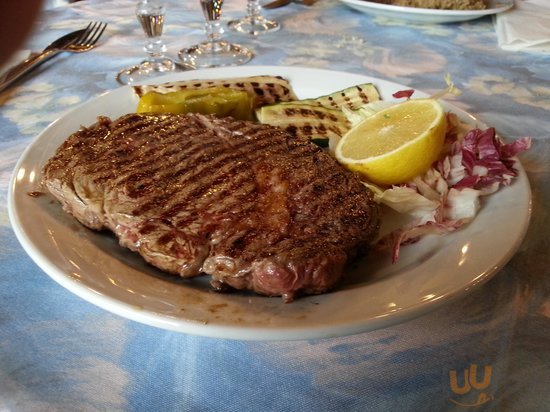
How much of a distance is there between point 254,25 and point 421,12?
1.18 m

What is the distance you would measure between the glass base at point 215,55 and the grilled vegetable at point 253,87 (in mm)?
810

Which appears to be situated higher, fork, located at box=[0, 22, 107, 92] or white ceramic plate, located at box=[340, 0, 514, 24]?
white ceramic plate, located at box=[340, 0, 514, 24]

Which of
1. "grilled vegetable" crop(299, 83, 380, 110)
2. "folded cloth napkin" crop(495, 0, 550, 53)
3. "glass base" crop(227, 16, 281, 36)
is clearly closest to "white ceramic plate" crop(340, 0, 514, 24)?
"folded cloth napkin" crop(495, 0, 550, 53)

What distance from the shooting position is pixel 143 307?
1.12 metres

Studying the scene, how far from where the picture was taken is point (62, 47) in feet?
10.3

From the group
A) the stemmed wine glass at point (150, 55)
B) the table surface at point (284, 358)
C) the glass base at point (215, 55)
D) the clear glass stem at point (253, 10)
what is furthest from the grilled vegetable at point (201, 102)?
→ the clear glass stem at point (253, 10)

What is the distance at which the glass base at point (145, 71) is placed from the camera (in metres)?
2.87

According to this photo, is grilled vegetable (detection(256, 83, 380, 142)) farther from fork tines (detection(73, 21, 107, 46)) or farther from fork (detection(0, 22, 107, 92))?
Result: fork tines (detection(73, 21, 107, 46))

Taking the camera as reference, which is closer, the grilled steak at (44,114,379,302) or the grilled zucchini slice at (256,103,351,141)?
the grilled steak at (44,114,379,302)

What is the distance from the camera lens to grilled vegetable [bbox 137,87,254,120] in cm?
206

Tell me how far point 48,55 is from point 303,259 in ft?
8.36

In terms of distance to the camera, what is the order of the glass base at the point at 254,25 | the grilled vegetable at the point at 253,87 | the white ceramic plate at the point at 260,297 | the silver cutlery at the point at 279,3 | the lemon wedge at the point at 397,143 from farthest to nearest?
1. the silver cutlery at the point at 279,3
2. the glass base at the point at 254,25
3. the grilled vegetable at the point at 253,87
4. the lemon wedge at the point at 397,143
5. the white ceramic plate at the point at 260,297

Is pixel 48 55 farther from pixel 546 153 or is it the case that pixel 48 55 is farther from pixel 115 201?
pixel 546 153

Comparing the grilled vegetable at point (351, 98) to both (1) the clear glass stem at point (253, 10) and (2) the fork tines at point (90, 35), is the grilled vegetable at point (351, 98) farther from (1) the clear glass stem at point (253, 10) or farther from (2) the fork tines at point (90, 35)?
(2) the fork tines at point (90, 35)
